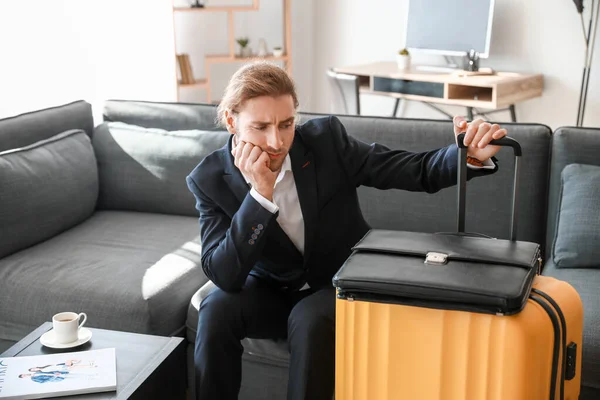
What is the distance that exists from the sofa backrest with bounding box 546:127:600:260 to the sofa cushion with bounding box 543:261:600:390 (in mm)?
196

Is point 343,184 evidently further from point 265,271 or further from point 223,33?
point 223,33

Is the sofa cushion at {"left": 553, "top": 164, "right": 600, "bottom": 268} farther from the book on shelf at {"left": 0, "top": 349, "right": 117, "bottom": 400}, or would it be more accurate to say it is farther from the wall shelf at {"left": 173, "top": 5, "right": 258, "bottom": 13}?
the wall shelf at {"left": 173, "top": 5, "right": 258, "bottom": 13}

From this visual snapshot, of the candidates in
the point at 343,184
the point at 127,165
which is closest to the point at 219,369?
the point at 343,184

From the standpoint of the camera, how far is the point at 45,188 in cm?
245

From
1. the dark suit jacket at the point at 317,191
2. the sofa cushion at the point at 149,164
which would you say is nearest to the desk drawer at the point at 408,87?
the sofa cushion at the point at 149,164

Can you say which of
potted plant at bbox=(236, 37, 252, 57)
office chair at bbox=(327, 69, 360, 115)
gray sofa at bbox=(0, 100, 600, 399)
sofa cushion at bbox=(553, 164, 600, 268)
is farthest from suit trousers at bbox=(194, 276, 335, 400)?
potted plant at bbox=(236, 37, 252, 57)

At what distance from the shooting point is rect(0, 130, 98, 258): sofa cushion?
2340 mm

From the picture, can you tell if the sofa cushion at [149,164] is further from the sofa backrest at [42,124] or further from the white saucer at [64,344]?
the white saucer at [64,344]

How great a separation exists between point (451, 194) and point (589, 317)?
61cm

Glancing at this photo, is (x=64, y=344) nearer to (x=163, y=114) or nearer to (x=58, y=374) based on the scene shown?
(x=58, y=374)

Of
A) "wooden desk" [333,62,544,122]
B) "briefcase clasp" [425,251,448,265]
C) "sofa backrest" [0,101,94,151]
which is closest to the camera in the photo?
"briefcase clasp" [425,251,448,265]

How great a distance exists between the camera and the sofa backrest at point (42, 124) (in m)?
2.56

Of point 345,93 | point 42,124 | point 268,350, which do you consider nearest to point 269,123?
point 268,350

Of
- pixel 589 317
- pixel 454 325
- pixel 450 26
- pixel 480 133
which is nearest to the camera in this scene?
pixel 454 325
